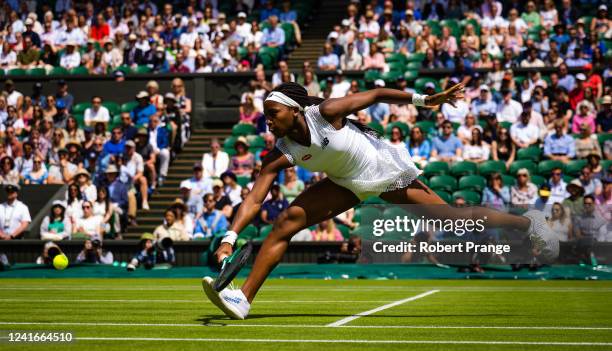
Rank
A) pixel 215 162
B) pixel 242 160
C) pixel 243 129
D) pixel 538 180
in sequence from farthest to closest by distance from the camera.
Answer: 1. pixel 243 129
2. pixel 215 162
3. pixel 242 160
4. pixel 538 180

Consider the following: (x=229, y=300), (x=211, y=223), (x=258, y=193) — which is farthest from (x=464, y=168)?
(x=229, y=300)

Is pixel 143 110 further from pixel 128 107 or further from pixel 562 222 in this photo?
pixel 562 222

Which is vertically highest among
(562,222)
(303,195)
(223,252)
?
(303,195)

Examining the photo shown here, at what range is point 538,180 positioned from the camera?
1870 cm

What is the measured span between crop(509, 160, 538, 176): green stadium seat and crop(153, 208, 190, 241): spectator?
20.7 ft

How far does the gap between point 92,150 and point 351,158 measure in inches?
577

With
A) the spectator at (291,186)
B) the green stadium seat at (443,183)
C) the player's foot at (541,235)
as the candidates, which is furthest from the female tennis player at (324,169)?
the spectator at (291,186)

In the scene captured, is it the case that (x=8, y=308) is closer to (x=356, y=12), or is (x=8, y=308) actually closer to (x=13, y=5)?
(x=356, y=12)

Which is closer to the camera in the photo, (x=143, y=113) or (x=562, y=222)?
(x=562, y=222)

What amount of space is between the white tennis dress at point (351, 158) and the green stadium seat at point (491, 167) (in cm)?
1082

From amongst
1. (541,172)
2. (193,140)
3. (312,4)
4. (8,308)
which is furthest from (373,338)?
(312,4)

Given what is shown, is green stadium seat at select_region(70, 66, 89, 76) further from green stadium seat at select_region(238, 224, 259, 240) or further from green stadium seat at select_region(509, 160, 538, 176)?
green stadium seat at select_region(509, 160, 538, 176)

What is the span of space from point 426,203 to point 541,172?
11.1m

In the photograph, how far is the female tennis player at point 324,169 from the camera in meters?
8.11
